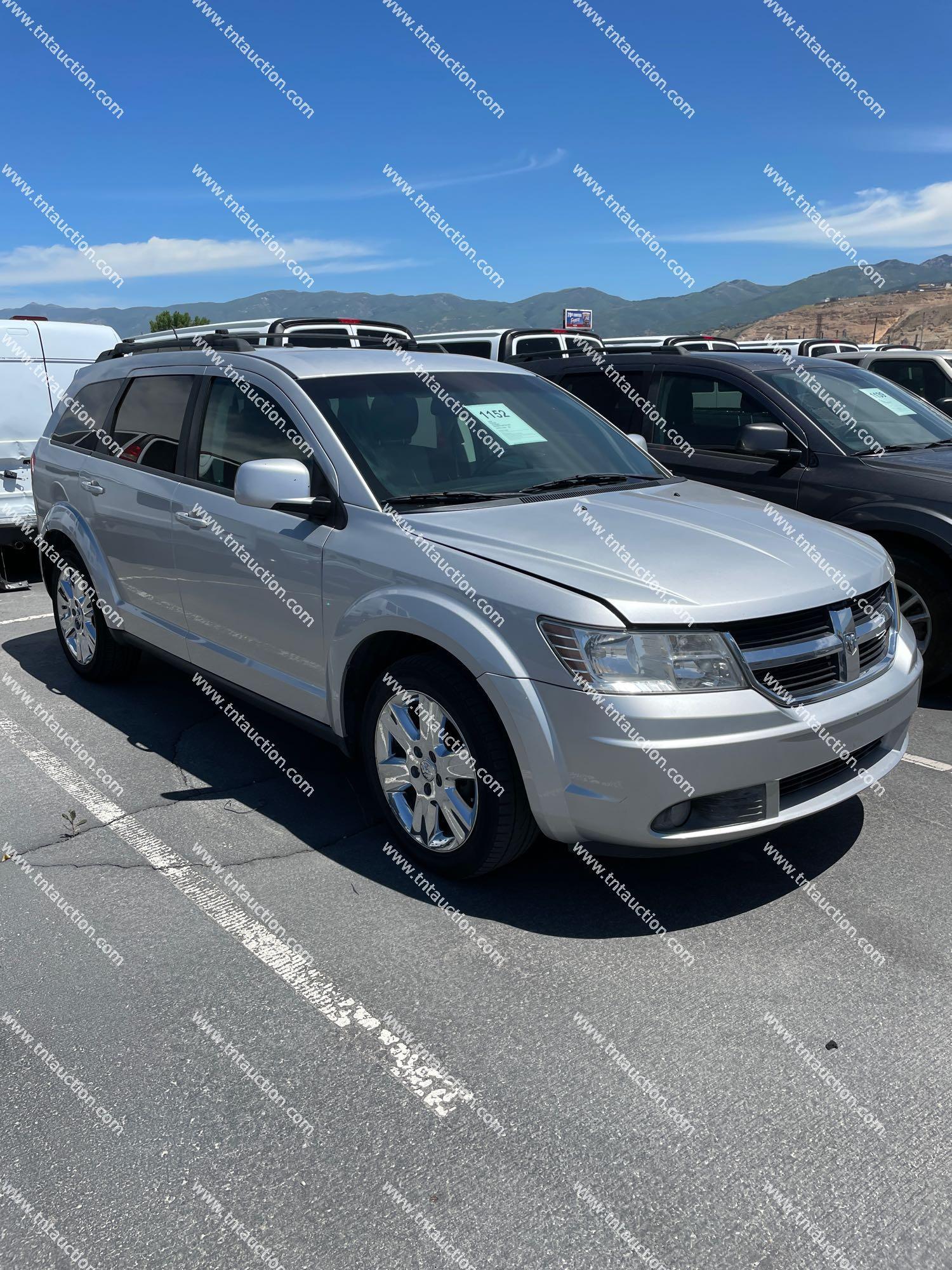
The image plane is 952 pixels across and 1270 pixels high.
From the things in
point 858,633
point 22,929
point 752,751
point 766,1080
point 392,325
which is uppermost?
point 392,325

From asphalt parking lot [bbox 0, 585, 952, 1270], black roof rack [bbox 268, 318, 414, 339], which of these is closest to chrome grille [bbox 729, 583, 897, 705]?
asphalt parking lot [bbox 0, 585, 952, 1270]

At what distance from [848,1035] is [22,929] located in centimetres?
264

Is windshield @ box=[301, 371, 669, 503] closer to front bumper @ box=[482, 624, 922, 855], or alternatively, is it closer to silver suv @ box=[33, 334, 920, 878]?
silver suv @ box=[33, 334, 920, 878]

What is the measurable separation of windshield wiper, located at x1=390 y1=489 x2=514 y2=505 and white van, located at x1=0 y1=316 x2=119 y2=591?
5.85 metres

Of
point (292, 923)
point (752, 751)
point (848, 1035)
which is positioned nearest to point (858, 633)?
point (752, 751)

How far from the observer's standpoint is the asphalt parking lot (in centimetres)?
218

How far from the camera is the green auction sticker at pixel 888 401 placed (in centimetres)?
671

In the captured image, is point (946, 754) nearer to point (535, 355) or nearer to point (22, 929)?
point (22, 929)

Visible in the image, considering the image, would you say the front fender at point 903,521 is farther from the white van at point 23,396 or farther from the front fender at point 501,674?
the white van at point 23,396

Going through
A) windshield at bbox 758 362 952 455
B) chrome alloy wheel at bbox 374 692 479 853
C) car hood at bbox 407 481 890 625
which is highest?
windshield at bbox 758 362 952 455

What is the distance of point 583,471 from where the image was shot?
4.36 m

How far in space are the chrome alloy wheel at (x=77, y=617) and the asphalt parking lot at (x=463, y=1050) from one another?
6.07ft

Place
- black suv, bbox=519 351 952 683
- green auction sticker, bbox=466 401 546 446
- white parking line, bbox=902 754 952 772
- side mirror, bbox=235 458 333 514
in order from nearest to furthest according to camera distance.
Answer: side mirror, bbox=235 458 333 514, green auction sticker, bbox=466 401 546 446, white parking line, bbox=902 754 952 772, black suv, bbox=519 351 952 683

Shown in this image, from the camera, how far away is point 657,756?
2996mm
